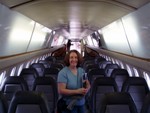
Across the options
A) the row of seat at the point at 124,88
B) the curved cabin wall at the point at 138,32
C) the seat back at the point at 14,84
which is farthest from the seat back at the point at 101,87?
the seat back at the point at 14,84

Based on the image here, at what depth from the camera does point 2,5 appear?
20.3 feet

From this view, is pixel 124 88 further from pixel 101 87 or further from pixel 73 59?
pixel 73 59

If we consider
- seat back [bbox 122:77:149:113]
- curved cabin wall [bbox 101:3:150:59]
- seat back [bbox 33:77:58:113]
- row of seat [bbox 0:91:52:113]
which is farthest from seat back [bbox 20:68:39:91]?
row of seat [bbox 0:91:52:113]

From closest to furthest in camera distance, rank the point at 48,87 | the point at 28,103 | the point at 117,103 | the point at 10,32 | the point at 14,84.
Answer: the point at 28,103
the point at 117,103
the point at 14,84
the point at 48,87
the point at 10,32

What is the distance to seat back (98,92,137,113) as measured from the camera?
472 centimetres

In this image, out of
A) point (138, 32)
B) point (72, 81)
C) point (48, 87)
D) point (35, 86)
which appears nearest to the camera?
point (72, 81)

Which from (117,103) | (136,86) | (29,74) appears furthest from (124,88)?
(29,74)

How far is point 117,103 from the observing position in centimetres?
478

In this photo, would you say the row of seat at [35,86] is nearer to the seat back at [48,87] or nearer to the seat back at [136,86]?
the seat back at [48,87]

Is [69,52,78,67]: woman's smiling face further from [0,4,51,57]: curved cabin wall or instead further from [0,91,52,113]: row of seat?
[0,4,51,57]: curved cabin wall

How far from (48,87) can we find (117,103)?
2.60 metres

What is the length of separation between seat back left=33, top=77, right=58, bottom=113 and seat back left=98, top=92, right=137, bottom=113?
2.49 metres

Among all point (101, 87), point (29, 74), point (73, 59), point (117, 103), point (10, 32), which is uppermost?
point (10, 32)

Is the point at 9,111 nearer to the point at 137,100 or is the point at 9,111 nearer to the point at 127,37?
the point at 137,100
